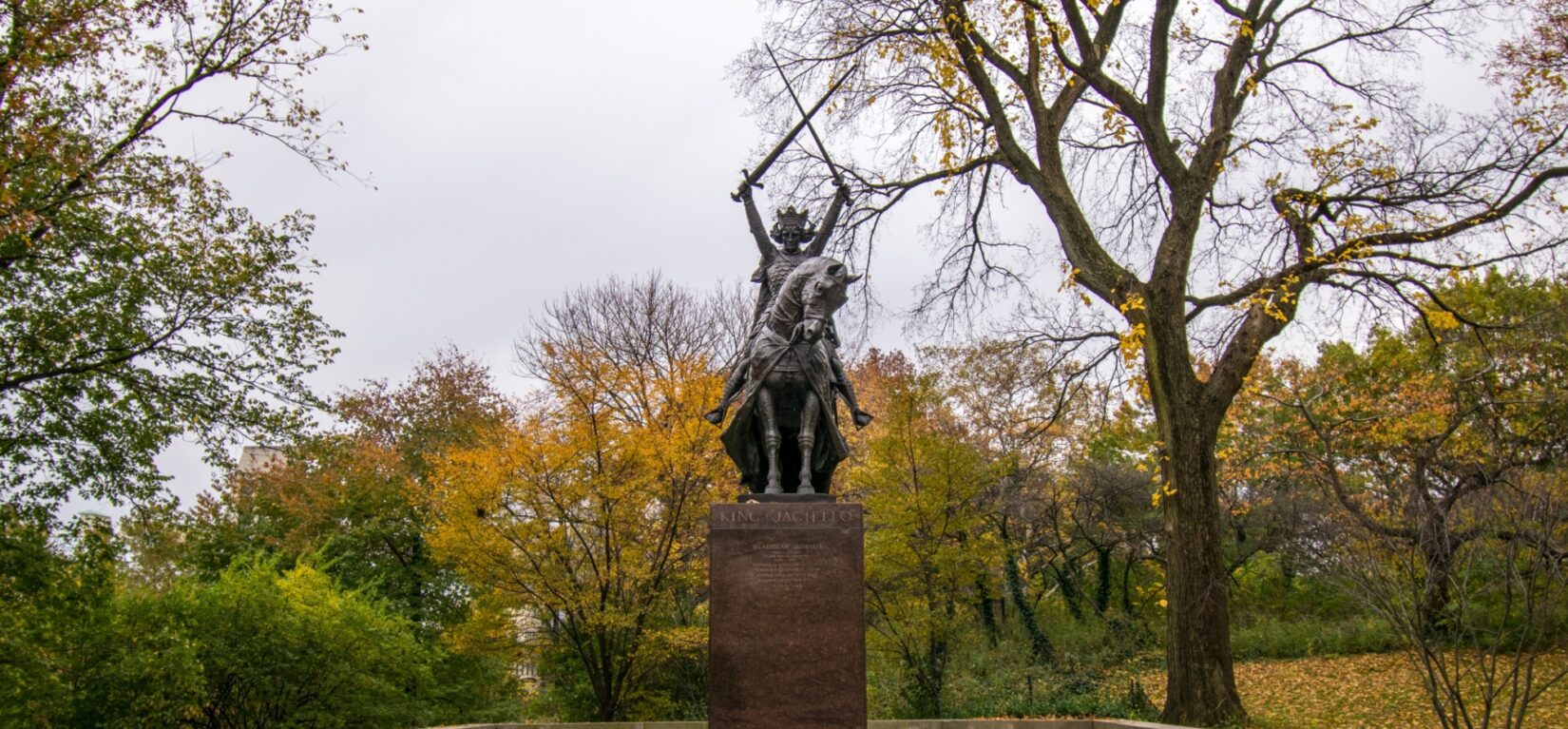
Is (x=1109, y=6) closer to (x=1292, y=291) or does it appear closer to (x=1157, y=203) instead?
(x=1157, y=203)

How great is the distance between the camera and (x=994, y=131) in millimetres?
14320

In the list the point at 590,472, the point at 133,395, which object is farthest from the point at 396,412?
the point at 133,395

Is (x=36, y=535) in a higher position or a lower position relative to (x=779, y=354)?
lower

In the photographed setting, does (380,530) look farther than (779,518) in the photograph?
Yes

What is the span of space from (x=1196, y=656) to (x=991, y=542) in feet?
20.2

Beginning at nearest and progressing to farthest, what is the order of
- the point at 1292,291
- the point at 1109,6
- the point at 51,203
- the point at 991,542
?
the point at 51,203 < the point at 1292,291 < the point at 1109,6 < the point at 991,542

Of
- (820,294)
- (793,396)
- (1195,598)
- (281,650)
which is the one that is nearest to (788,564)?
(793,396)

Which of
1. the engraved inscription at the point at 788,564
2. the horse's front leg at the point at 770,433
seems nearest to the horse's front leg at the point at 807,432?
the horse's front leg at the point at 770,433

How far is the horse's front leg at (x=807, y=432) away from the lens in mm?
8164

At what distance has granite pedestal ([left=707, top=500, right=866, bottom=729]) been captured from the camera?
7.30m

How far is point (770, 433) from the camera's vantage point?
8.34 meters

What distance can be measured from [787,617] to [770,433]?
152 centimetres

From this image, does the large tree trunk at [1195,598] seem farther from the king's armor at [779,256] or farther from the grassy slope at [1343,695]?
the king's armor at [779,256]

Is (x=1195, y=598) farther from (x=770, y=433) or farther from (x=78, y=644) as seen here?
(x=78, y=644)
